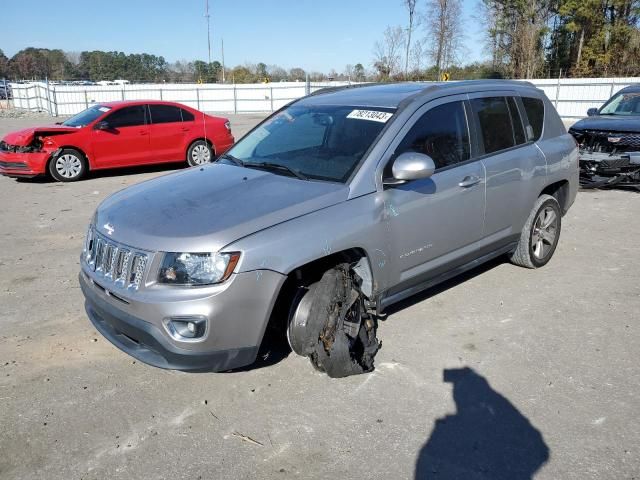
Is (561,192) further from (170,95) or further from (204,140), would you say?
(170,95)

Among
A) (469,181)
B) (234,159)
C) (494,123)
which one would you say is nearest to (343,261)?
(469,181)

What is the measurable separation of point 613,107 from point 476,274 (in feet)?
24.4

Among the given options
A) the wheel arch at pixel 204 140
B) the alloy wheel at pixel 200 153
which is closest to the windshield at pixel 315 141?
the wheel arch at pixel 204 140

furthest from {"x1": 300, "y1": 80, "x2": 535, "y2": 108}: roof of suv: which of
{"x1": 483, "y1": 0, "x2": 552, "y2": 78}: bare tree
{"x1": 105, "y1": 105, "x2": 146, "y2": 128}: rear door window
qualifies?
{"x1": 483, "y1": 0, "x2": 552, "y2": 78}: bare tree

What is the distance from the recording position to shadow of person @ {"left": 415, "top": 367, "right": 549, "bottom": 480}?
9.18ft

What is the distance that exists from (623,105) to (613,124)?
1.78 metres

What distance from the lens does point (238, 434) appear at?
311cm

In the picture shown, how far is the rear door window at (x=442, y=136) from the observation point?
13.3ft

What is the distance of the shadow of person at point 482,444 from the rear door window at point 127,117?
9762 millimetres

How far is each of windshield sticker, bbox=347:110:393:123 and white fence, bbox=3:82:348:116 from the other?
86.7 feet

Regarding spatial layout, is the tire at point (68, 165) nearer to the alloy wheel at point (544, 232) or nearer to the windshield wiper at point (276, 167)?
the windshield wiper at point (276, 167)

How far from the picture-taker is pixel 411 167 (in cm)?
361

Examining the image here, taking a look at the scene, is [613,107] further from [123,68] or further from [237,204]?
[123,68]

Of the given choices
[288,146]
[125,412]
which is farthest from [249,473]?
[288,146]
